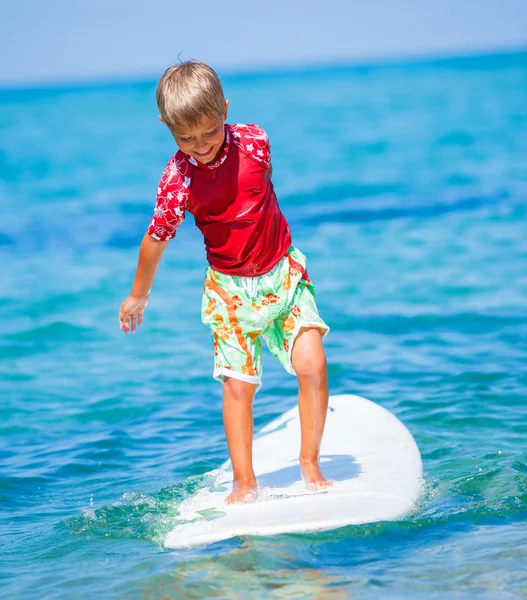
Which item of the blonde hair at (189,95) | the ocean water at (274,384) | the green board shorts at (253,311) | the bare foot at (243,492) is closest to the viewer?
the blonde hair at (189,95)

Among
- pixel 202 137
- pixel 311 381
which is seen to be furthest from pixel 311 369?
pixel 202 137

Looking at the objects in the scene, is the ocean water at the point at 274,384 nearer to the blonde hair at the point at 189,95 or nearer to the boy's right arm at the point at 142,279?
the boy's right arm at the point at 142,279

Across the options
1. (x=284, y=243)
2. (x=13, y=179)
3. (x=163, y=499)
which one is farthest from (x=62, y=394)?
(x=13, y=179)

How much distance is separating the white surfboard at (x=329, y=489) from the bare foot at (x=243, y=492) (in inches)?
1.1

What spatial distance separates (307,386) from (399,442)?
0.91m

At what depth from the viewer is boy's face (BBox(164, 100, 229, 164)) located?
320cm

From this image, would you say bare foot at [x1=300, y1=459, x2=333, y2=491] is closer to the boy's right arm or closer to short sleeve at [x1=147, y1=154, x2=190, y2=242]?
the boy's right arm

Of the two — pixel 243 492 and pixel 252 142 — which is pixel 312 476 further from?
pixel 252 142

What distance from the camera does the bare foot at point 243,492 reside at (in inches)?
144

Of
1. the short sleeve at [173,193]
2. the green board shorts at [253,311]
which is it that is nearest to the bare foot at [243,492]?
the green board shorts at [253,311]

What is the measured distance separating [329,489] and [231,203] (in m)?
1.20

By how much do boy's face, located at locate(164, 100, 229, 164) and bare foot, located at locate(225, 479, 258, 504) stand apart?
A: 1.26 m

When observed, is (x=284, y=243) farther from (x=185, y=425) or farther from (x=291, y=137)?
(x=291, y=137)

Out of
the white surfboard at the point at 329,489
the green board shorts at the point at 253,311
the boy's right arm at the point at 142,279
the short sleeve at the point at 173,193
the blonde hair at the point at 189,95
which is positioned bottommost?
the white surfboard at the point at 329,489
